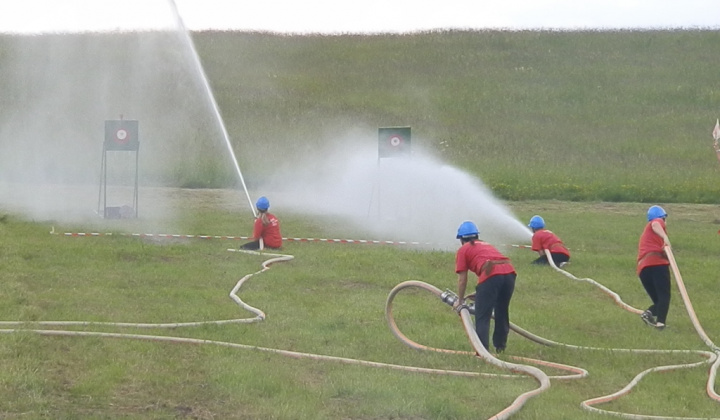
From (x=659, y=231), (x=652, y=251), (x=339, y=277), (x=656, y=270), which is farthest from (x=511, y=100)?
(x=659, y=231)

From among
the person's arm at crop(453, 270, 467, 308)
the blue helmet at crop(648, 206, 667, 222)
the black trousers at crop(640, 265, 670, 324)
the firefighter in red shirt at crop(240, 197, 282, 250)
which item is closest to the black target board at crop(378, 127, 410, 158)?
the firefighter in red shirt at crop(240, 197, 282, 250)

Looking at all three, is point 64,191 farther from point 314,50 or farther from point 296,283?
point 314,50

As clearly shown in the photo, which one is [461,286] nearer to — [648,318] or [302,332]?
[302,332]

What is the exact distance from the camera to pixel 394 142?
2703cm

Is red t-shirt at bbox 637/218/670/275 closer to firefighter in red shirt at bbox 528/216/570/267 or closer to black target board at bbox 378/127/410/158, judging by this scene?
firefighter in red shirt at bbox 528/216/570/267

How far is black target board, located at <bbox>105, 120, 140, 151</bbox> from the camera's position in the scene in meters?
24.9

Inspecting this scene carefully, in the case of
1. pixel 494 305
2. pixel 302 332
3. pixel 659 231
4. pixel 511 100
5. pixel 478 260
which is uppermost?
pixel 511 100

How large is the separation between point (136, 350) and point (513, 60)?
5295cm

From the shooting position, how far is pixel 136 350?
10.7 metres

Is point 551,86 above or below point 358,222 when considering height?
above

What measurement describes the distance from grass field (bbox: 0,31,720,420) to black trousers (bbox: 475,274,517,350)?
1.08 feet

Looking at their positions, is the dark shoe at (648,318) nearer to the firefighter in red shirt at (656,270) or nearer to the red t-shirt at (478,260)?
the firefighter in red shirt at (656,270)

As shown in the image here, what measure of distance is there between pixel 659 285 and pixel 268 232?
8.60 metres

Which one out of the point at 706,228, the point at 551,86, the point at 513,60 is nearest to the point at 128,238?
the point at 706,228
